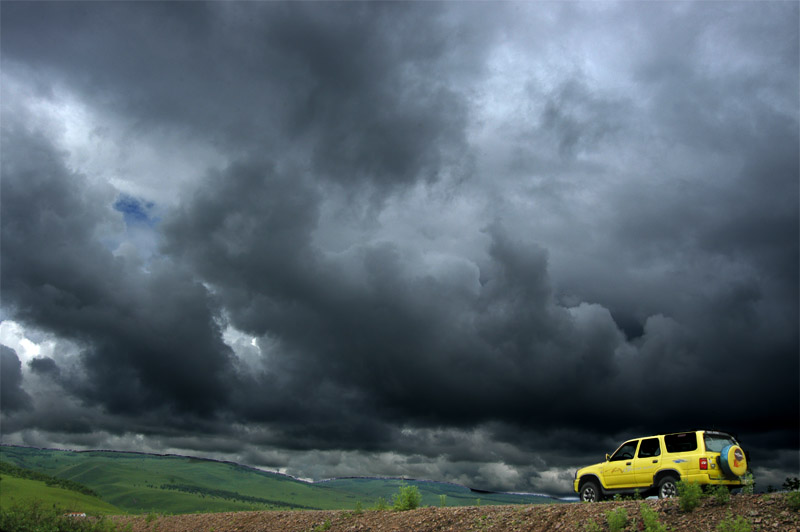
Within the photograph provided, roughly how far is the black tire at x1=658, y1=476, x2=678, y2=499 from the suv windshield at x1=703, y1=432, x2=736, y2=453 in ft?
5.48

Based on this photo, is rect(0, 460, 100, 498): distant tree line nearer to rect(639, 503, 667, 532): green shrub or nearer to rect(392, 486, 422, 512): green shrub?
rect(392, 486, 422, 512): green shrub

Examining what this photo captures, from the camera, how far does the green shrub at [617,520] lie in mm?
14211

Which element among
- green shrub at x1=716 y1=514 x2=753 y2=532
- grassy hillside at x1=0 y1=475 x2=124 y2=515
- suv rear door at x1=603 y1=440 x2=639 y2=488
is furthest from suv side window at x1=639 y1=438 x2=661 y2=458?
grassy hillside at x1=0 y1=475 x2=124 y2=515

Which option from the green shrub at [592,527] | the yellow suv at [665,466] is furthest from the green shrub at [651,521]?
the yellow suv at [665,466]

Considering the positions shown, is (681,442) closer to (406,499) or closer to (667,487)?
(667,487)

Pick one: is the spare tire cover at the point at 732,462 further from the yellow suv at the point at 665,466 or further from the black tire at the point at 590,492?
the black tire at the point at 590,492

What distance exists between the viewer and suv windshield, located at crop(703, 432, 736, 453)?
18359 mm

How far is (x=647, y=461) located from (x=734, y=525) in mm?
7807

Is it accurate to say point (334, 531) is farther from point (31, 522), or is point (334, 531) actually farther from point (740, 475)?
point (31, 522)

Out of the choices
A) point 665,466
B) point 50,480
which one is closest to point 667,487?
point 665,466

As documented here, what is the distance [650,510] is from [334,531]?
38.2ft

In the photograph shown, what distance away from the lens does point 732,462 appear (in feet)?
57.7

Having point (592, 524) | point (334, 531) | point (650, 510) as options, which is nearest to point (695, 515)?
point (650, 510)

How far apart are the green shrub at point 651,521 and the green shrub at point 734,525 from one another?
4.13ft
